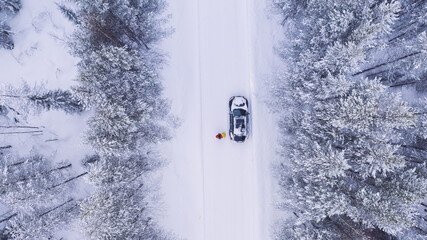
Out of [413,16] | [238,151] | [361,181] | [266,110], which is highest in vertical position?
[413,16]

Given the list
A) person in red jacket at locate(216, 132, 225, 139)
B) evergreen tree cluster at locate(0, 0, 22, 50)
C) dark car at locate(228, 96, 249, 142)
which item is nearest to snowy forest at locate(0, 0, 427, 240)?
evergreen tree cluster at locate(0, 0, 22, 50)

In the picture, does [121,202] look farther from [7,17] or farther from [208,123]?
[7,17]

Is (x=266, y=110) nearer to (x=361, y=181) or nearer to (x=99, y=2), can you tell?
(x=361, y=181)

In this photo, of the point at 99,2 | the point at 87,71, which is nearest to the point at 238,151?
the point at 87,71

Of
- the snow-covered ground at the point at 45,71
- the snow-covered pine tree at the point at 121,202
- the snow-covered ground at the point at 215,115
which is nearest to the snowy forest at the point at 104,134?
the snow-covered pine tree at the point at 121,202

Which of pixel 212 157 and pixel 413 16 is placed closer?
pixel 413 16

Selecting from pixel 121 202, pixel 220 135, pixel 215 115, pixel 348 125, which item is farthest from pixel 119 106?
pixel 348 125

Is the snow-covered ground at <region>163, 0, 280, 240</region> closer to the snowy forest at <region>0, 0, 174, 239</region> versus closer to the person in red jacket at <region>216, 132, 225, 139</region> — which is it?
the person in red jacket at <region>216, 132, 225, 139</region>

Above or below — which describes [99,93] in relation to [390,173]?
above
